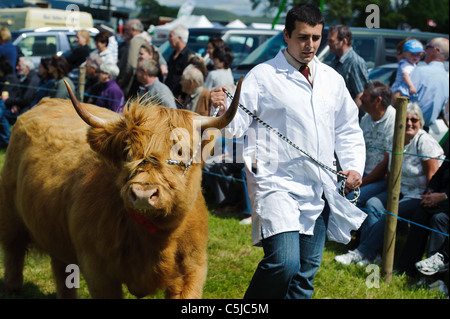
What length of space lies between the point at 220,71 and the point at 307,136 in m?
4.64

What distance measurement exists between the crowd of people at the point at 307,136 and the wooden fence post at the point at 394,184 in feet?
0.56

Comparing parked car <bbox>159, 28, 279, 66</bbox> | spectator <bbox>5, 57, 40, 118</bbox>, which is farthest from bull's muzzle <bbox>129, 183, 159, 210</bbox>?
parked car <bbox>159, 28, 279, 66</bbox>

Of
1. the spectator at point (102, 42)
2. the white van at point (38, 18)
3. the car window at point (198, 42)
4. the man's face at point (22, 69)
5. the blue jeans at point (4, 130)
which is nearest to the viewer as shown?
the spectator at point (102, 42)

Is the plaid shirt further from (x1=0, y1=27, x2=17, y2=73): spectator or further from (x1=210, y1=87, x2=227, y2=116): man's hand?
(x1=0, y1=27, x2=17, y2=73): spectator

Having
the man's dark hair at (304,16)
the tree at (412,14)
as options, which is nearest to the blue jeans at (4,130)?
the man's dark hair at (304,16)

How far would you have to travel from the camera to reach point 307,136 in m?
3.64

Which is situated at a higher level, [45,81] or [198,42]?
[198,42]

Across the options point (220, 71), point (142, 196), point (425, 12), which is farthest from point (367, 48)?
point (425, 12)

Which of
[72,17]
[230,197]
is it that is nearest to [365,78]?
[230,197]

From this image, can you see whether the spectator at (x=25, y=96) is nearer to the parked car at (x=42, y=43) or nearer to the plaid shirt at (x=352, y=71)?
the parked car at (x=42, y=43)

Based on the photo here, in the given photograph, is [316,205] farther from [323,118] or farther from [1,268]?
[1,268]

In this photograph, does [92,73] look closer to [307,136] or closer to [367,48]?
[367,48]

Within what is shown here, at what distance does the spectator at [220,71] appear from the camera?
8016 millimetres
